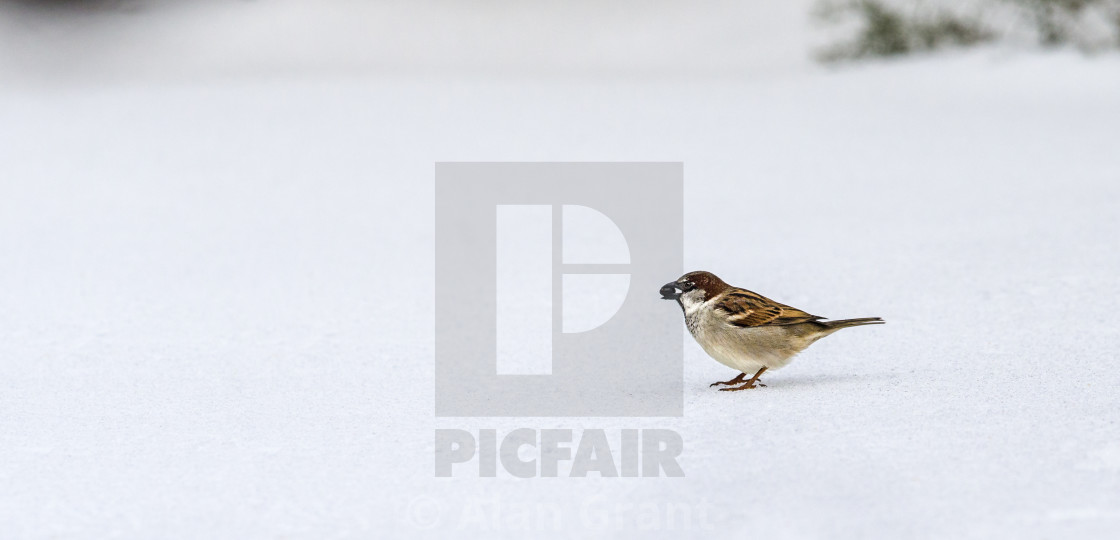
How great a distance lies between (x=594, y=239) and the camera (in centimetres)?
560

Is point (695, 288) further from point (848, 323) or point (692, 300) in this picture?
point (848, 323)

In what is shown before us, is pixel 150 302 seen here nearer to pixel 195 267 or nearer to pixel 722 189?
pixel 195 267

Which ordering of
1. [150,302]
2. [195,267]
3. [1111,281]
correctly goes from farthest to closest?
1. [195,267]
2. [150,302]
3. [1111,281]

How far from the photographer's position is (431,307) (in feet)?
14.5

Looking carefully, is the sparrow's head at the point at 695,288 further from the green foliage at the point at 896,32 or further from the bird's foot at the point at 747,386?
the green foliage at the point at 896,32

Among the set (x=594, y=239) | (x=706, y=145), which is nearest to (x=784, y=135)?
(x=706, y=145)

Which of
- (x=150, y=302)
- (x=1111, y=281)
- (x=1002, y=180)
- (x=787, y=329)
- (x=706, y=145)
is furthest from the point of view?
(x=706, y=145)

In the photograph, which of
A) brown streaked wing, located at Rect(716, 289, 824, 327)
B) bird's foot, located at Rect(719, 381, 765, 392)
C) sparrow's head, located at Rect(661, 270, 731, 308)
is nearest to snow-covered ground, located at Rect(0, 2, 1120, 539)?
bird's foot, located at Rect(719, 381, 765, 392)

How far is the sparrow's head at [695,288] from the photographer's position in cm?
305

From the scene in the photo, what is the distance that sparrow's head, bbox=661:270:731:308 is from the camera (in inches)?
120

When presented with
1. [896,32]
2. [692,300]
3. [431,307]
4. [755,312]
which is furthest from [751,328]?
[896,32]

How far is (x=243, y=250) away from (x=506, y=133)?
9.79 ft

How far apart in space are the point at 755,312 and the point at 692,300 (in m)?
0.20

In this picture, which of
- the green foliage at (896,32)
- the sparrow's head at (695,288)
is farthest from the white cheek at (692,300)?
the green foliage at (896,32)
